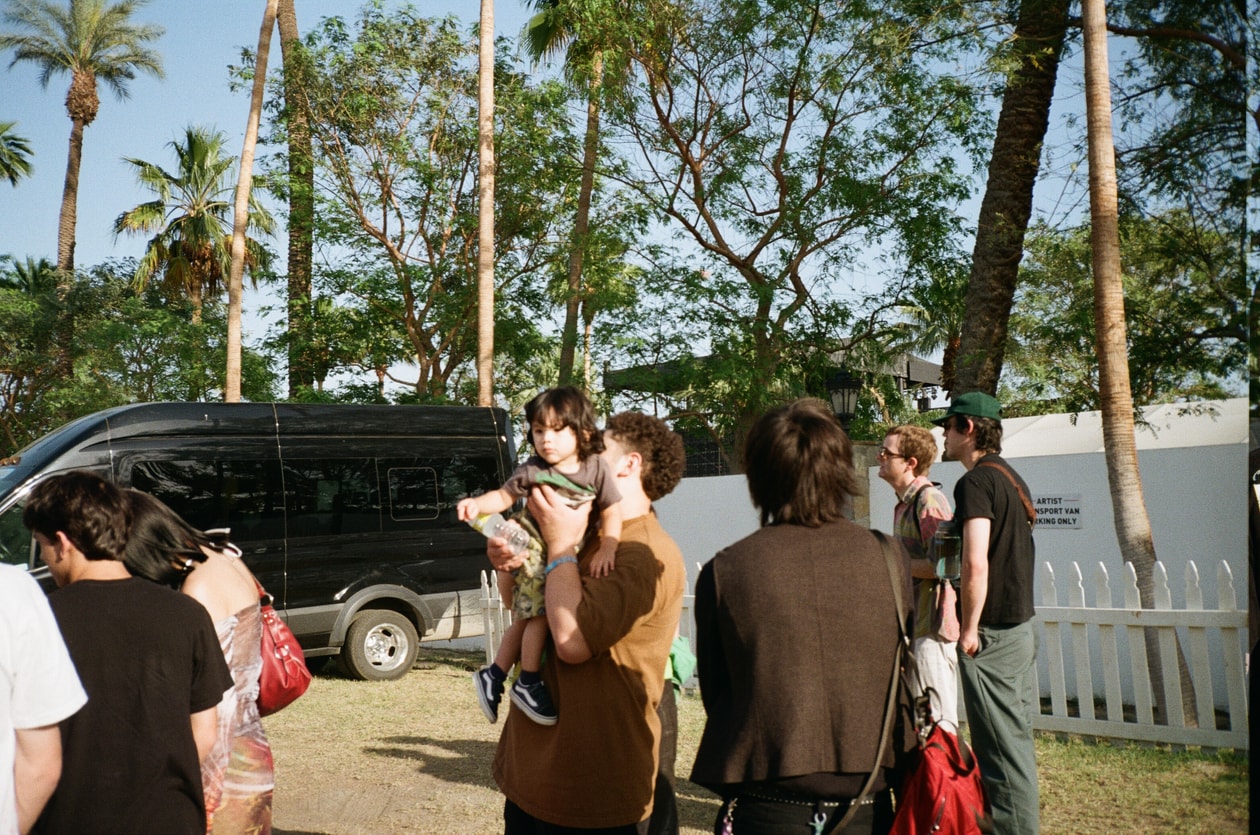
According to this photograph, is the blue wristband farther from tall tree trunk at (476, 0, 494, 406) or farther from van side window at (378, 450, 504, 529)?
van side window at (378, 450, 504, 529)

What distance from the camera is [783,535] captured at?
7.27 feet

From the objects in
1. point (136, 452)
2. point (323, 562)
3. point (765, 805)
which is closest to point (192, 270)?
point (136, 452)

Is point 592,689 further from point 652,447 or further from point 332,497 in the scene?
point 332,497

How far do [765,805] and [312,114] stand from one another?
43.4 ft

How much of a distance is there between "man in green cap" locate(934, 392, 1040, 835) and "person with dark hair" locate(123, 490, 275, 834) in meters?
2.54

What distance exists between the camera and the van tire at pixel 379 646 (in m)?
10.4

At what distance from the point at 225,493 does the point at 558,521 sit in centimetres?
763

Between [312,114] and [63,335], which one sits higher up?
[312,114]

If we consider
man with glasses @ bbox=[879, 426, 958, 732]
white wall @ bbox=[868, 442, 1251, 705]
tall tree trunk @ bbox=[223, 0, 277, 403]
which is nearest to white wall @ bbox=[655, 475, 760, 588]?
white wall @ bbox=[868, 442, 1251, 705]

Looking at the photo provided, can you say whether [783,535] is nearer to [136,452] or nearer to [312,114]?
[136,452]

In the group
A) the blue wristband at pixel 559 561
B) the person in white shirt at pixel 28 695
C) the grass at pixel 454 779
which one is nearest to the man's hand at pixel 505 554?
the blue wristband at pixel 559 561

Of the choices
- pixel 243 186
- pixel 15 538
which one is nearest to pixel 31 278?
pixel 243 186

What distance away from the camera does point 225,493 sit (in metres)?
9.21

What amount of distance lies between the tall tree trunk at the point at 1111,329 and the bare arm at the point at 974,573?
226cm
